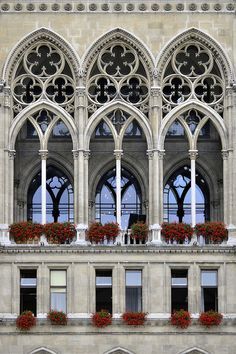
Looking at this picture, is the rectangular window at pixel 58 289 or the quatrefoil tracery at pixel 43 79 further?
Answer: the quatrefoil tracery at pixel 43 79

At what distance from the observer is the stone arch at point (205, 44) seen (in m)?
74.1

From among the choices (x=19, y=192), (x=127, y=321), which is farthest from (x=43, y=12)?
(x=127, y=321)

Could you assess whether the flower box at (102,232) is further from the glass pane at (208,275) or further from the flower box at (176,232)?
the glass pane at (208,275)

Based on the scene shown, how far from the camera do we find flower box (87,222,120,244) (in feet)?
239

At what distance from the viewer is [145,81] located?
246ft

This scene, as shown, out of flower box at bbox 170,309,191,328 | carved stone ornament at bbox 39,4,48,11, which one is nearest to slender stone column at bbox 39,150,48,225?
carved stone ornament at bbox 39,4,48,11

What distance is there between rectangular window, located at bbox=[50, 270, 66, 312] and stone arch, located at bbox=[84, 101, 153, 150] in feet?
19.4

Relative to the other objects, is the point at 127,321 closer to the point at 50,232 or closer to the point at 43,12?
the point at 50,232

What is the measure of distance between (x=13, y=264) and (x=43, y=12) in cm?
1150

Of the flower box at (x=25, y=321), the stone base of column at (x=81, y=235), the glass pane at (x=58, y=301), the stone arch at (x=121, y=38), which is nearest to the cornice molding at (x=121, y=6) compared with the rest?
the stone arch at (x=121, y=38)

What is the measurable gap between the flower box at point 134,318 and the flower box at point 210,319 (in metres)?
2.52

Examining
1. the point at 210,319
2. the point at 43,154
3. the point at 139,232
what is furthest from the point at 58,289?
the point at 210,319

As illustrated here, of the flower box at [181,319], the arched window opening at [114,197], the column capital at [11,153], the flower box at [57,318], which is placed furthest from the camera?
the arched window opening at [114,197]

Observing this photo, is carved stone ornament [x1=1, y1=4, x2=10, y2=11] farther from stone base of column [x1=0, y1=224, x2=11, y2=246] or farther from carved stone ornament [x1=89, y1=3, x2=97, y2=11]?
stone base of column [x1=0, y1=224, x2=11, y2=246]
